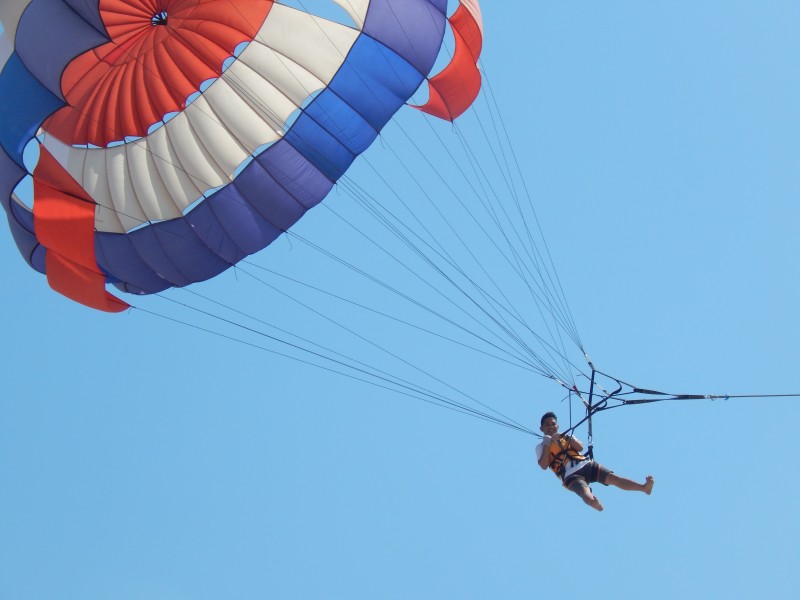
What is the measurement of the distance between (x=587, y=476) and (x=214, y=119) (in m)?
4.88

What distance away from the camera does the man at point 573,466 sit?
36.5 feet

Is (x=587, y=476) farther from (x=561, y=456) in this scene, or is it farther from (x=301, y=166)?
(x=301, y=166)

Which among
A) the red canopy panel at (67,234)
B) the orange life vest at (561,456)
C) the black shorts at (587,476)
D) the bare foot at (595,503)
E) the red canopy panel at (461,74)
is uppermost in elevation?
the red canopy panel at (461,74)

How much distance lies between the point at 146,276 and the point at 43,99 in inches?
94.3

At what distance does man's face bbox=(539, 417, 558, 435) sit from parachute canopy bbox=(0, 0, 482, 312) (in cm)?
307

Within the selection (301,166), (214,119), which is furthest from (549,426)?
(214,119)

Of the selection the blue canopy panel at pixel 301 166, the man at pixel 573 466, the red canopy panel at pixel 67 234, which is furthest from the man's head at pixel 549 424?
the red canopy panel at pixel 67 234

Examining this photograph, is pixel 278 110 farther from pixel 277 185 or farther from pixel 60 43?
pixel 60 43

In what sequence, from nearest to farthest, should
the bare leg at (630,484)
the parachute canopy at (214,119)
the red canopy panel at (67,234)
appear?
the bare leg at (630,484), the red canopy panel at (67,234), the parachute canopy at (214,119)

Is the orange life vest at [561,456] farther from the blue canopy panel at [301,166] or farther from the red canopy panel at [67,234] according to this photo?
the red canopy panel at [67,234]

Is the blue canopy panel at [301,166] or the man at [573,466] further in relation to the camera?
the blue canopy panel at [301,166]

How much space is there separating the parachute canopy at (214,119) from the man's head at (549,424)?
3.03 m

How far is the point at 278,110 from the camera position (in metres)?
12.8

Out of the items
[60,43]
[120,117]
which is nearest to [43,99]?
[60,43]
